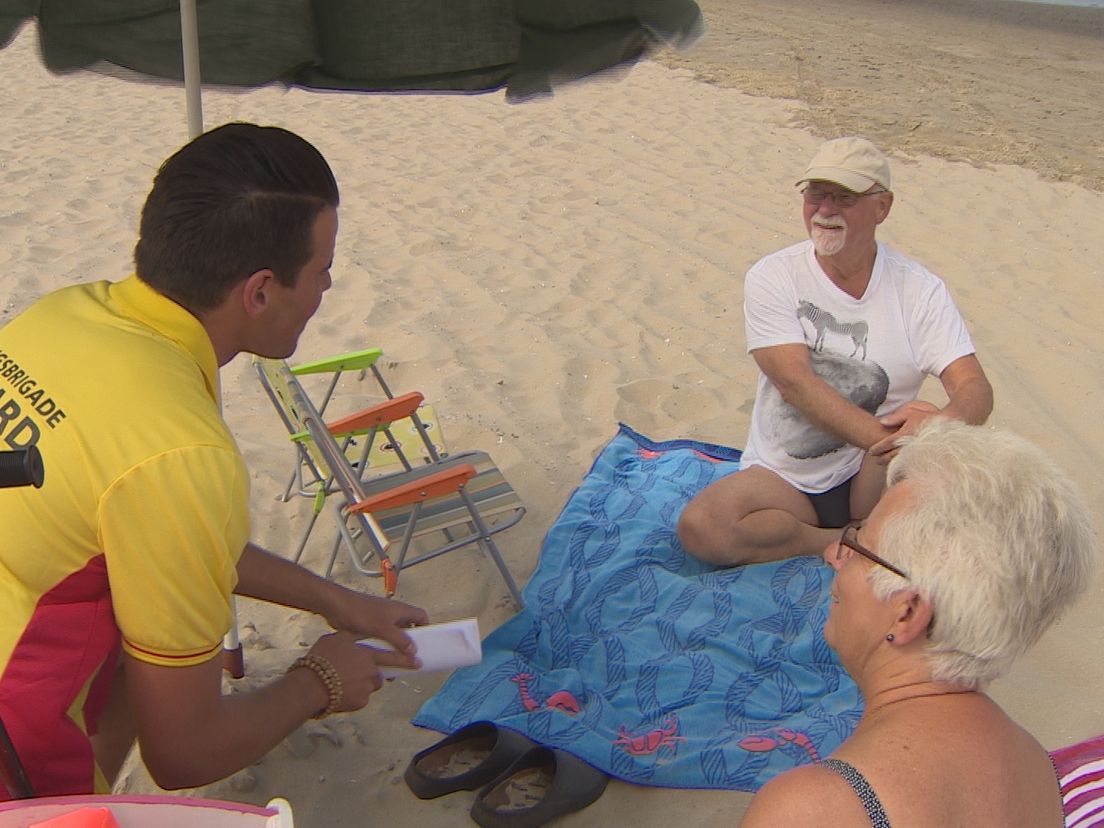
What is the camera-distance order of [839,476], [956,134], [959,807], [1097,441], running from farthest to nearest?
[956,134], [1097,441], [839,476], [959,807]

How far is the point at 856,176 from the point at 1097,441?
219 cm

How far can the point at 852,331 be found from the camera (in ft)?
12.4

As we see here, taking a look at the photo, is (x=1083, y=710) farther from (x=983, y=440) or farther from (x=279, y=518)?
(x=279, y=518)

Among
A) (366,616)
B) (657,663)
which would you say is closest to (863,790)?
(366,616)

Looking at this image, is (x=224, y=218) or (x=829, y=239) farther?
(x=829, y=239)

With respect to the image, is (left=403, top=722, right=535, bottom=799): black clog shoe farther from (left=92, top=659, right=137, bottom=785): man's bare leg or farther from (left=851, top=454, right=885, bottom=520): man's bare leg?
(left=851, top=454, right=885, bottom=520): man's bare leg

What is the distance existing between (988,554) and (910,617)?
160mm

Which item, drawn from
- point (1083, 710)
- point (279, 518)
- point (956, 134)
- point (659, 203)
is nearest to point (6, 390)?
point (279, 518)

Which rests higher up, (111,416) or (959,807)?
(111,416)

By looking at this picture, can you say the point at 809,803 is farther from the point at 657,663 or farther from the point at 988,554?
the point at 657,663

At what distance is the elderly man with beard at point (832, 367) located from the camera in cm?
368

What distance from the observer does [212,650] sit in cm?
200

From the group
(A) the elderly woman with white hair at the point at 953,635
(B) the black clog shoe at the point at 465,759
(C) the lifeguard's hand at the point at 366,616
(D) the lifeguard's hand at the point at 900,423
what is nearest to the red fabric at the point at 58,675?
(C) the lifeguard's hand at the point at 366,616

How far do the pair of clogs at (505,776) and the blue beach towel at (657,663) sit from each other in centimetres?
8
